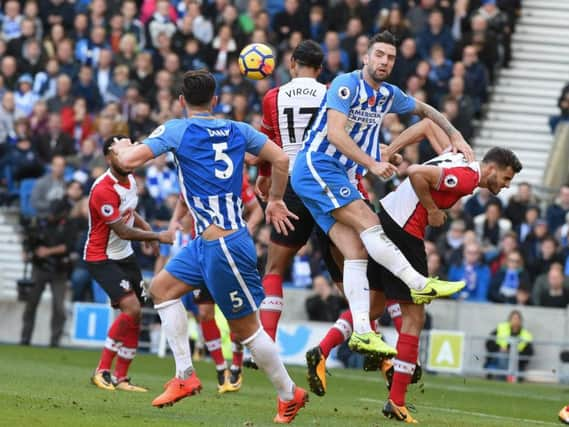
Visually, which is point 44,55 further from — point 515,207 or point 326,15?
point 515,207

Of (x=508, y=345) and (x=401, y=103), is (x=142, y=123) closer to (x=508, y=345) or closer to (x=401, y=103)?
(x=508, y=345)

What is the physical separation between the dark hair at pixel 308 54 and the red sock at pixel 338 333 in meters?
2.35

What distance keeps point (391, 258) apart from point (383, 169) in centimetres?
77

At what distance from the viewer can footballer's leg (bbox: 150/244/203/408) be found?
11.8 meters

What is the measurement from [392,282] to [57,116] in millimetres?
16525

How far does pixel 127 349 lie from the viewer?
1628cm

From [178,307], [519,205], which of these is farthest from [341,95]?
[519,205]

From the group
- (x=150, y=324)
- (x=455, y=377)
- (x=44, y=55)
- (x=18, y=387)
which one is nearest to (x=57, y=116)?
(x=44, y=55)

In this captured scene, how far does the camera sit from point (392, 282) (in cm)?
1290

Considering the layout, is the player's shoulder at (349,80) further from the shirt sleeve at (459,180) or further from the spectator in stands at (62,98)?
the spectator in stands at (62,98)

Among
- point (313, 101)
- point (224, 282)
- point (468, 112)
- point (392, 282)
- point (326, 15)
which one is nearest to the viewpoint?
point (224, 282)

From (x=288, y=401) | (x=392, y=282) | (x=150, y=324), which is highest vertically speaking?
(x=392, y=282)

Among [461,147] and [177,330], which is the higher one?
[461,147]

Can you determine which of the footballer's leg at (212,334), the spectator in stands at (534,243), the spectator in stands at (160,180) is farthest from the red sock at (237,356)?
the spectator in stands at (160,180)
